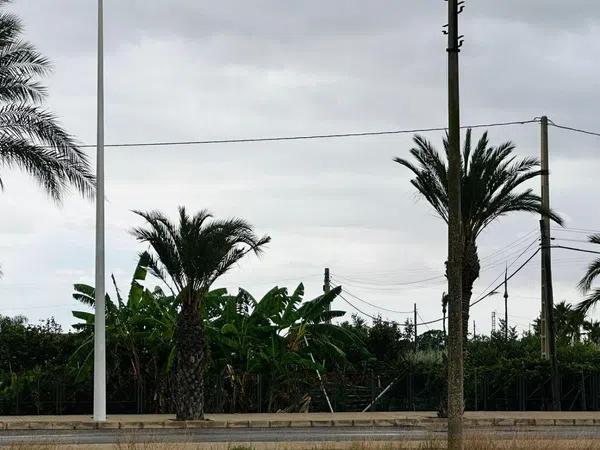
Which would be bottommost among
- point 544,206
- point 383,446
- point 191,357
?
point 383,446

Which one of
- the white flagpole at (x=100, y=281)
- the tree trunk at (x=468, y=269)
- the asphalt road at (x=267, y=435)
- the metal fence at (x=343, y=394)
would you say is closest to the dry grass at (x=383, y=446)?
the asphalt road at (x=267, y=435)

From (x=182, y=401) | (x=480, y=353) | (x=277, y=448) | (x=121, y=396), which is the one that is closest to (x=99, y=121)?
(x=182, y=401)

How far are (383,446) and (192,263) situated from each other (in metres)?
12.6

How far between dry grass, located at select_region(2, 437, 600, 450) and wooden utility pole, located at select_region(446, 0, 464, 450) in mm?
638

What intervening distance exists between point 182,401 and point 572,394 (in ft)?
51.5

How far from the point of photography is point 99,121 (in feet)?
101

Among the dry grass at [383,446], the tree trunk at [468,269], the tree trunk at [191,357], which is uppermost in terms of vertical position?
the tree trunk at [468,269]

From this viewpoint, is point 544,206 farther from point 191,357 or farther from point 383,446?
point 383,446

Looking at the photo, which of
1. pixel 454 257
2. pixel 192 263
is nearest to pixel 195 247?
pixel 192 263

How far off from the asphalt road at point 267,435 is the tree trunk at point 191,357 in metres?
2.99

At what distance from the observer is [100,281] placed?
2952 cm

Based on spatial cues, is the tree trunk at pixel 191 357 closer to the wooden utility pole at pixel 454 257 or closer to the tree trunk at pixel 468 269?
the tree trunk at pixel 468 269

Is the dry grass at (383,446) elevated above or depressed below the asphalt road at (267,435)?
above

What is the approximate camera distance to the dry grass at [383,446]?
18.3 m
